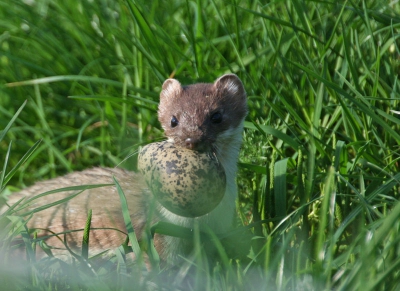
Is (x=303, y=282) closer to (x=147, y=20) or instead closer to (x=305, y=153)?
(x=305, y=153)

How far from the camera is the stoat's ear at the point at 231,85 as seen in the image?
4453 mm

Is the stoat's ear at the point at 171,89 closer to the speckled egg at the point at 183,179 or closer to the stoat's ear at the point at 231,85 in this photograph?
the stoat's ear at the point at 231,85

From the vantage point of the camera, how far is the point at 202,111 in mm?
4188

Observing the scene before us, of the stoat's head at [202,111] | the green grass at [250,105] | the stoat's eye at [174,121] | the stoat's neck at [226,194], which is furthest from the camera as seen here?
the stoat's eye at [174,121]

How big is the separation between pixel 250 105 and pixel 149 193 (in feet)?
3.83

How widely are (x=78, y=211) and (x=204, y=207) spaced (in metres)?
1.27

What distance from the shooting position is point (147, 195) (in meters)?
4.06

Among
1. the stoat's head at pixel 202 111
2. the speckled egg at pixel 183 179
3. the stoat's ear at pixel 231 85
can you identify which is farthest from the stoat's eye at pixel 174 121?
the speckled egg at pixel 183 179

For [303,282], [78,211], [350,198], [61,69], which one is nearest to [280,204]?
[350,198]

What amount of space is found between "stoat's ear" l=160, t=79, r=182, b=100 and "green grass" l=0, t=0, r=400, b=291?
32cm

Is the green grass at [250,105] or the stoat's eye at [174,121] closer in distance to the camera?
the green grass at [250,105]

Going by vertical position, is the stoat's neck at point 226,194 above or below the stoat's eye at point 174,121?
below

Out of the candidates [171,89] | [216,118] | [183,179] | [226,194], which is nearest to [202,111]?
[216,118]

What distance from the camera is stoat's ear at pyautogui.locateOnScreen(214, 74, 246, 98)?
14.6 ft
